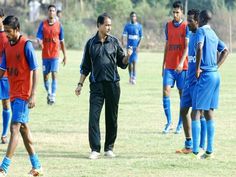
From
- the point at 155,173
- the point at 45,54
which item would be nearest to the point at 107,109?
the point at 155,173

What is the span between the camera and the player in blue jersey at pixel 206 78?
11.0 m

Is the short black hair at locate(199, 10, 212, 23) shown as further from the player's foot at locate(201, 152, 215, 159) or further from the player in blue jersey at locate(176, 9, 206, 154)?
the player's foot at locate(201, 152, 215, 159)

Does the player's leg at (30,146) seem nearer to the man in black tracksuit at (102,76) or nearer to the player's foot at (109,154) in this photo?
the man in black tracksuit at (102,76)

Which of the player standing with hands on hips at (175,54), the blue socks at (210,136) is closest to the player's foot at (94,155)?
the blue socks at (210,136)

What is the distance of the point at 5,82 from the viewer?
12539mm

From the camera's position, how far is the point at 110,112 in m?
11.8

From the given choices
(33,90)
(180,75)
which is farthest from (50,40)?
(33,90)

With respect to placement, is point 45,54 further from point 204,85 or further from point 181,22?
point 204,85

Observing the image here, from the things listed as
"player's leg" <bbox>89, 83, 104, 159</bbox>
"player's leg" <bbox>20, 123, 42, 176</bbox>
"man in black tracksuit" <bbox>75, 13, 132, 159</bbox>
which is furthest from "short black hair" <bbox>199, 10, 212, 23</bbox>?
"player's leg" <bbox>20, 123, 42, 176</bbox>

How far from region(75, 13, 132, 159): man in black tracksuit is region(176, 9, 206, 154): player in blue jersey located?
97cm

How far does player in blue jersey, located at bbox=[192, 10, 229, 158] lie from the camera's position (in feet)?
36.0

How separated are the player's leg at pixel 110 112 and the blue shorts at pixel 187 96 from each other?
1.01m

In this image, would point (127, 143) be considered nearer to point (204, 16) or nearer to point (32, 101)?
point (204, 16)

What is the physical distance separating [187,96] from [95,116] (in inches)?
56.0
